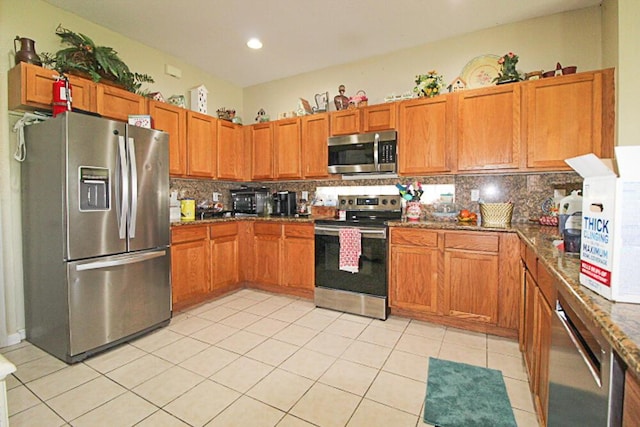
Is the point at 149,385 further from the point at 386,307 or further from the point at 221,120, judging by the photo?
the point at 221,120

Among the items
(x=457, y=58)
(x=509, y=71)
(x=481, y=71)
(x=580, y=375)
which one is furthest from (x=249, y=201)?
(x=580, y=375)

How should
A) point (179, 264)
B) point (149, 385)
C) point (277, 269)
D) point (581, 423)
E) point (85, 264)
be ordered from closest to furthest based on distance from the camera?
1. point (581, 423)
2. point (149, 385)
3. point (85, 264)
4. point (179, 264)
5. point (277, 269)

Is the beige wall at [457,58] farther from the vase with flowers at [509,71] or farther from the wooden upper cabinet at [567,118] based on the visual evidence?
the wooden upper cabinet at [567,118]

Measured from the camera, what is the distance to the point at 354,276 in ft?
10.2

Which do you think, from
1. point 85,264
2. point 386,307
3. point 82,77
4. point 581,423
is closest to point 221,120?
point 82,77

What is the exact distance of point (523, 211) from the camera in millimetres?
2953

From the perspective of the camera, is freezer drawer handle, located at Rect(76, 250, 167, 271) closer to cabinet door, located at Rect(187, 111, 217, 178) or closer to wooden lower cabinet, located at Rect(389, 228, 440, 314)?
cabinet door, located at Rect(187, 111, 217, 178)

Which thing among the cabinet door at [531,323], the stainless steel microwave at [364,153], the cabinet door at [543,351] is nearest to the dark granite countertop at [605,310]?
the cabinet door at [543,351]

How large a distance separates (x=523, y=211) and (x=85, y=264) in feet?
12.4

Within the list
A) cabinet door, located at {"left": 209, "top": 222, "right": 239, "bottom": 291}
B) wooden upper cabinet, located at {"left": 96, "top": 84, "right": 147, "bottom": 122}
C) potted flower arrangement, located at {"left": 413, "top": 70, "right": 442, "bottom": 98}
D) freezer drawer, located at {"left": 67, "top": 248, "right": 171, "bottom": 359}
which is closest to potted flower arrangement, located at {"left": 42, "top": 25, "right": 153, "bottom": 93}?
wooden upper cabinet, located at {"left": 96, "top": 84, "right": 147, "bottom": 122}

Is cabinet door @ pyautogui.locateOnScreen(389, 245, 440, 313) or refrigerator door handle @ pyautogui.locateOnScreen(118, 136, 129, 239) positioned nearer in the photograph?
refrigerator door handle @ pyautogui.locateOnScreen(118, 136, 129, 239)

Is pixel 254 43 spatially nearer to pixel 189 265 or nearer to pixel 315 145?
pixel 315 145

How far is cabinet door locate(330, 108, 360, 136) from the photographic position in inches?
134

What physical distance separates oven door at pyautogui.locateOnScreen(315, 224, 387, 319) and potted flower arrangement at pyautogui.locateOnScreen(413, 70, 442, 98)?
1459 millimetres
